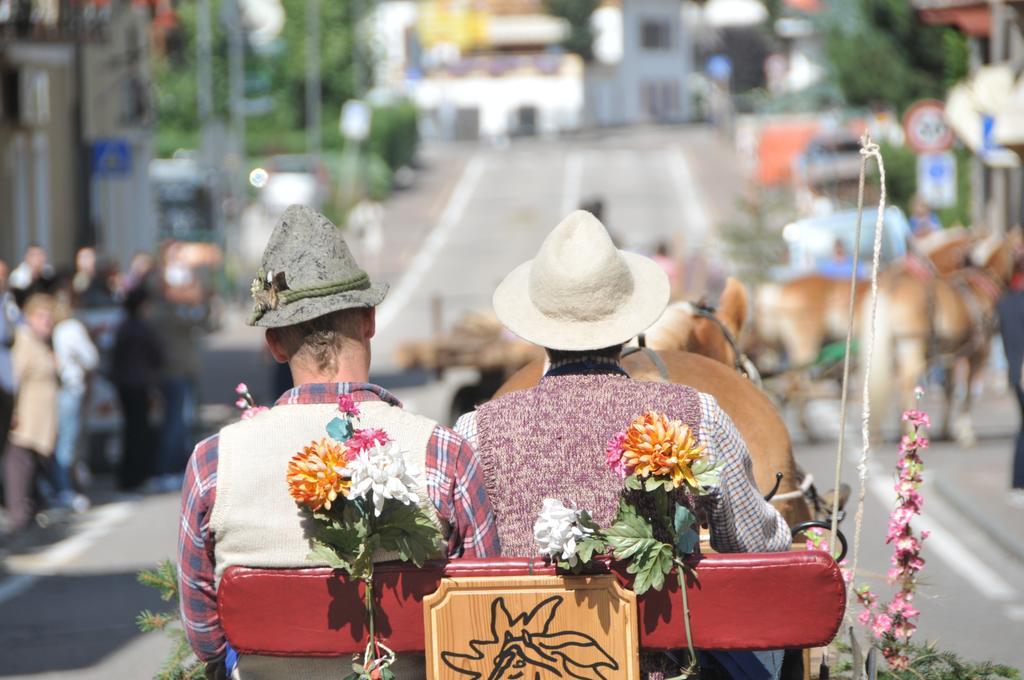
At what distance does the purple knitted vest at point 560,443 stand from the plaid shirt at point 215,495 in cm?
11

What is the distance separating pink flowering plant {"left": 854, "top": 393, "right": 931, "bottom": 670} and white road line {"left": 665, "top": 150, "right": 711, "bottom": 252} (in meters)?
35.5

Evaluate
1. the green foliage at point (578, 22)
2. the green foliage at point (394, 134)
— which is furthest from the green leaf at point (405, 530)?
the green foliage at point (578, 22)

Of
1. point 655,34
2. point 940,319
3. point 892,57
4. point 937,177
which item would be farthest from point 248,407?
point 655,34

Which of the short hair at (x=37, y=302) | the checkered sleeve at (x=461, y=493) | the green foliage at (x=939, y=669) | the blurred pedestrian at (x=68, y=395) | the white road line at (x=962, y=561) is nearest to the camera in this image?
the checkered sleeve at (x=461, y=493)

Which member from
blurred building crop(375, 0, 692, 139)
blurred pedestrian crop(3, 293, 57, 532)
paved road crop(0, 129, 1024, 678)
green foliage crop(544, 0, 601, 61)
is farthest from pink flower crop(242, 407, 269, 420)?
green foliage crop(544, 0, 601, 61)

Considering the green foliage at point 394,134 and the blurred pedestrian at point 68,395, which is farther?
the green foliage at point 394,134

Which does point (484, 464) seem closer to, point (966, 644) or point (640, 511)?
point (640, 511)

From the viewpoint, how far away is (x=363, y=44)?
70.8 m

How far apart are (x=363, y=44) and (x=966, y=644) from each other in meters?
63.5

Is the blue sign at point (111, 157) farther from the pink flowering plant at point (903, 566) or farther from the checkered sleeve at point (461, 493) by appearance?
the checkered sleeve at point (461, 493)

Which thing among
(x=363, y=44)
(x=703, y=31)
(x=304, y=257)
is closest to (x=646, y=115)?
(x=703, y=31)

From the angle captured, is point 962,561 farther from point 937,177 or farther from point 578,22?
point 578,22

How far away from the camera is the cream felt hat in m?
4.50

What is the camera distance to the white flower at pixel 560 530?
3912mm
